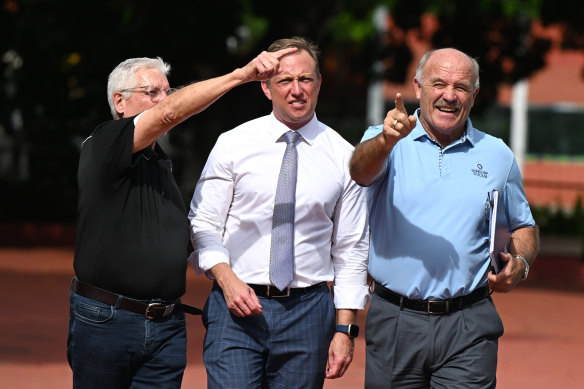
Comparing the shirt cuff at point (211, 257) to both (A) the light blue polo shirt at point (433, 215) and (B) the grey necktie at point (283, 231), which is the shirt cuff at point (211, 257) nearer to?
(B) the grey necktie at point (283, 231)

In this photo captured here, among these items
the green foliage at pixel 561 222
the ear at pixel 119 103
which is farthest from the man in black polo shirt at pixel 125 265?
the green foliage at pixel 561 222

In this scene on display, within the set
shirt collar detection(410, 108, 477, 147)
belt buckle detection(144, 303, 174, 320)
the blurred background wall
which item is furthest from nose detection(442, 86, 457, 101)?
the blurred background wall

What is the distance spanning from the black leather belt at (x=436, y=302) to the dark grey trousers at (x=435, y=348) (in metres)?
0.02

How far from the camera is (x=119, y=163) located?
416 centimetres

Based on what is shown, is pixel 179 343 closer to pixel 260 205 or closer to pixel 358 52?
pixel 260 205

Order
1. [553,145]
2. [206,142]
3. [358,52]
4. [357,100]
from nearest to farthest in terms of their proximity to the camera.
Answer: [206,142]
[358,52]
[553,145]
[357,100]

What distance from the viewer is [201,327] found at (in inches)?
424

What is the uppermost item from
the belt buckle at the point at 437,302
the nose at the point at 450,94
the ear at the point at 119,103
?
the nose at the point at 450,94

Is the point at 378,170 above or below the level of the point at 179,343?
above

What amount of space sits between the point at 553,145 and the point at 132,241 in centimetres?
3342

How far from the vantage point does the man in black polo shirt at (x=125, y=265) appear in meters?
4.21

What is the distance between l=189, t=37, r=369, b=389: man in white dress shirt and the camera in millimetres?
4496

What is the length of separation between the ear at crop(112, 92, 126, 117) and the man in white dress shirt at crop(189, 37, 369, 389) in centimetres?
44

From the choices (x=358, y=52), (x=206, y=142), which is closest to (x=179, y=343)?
(x=206, y=142)
